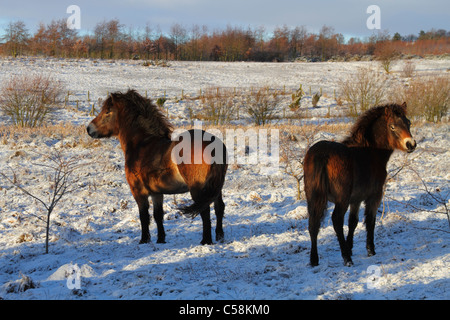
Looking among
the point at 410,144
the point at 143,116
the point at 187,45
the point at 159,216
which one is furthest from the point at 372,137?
the point at 187,45

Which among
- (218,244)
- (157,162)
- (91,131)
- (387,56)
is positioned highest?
(387,56)

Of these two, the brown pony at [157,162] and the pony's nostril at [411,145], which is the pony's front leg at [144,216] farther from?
the pony's nostril at [411,145]

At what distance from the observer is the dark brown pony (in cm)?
461

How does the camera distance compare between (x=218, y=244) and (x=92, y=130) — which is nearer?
(x=218, y=244)

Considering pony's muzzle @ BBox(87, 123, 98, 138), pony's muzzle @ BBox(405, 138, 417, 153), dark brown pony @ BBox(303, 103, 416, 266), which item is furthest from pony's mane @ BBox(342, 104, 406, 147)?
pony's muzzle @ BBox(87, 123, 98, 138)

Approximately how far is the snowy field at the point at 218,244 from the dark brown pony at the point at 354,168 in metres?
0.58

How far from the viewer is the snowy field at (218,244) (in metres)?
4.11

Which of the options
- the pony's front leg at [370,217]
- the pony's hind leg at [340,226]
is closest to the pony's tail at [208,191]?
the pony's hind leg at [340,226]

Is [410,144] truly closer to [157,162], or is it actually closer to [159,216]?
[157,162]

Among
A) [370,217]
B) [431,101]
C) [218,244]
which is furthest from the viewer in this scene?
[431,101]

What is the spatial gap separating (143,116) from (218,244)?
8.55ft

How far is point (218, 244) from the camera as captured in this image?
19.3 feet

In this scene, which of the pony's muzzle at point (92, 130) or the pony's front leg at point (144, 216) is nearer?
the pony's front leg at point (144, 216)
